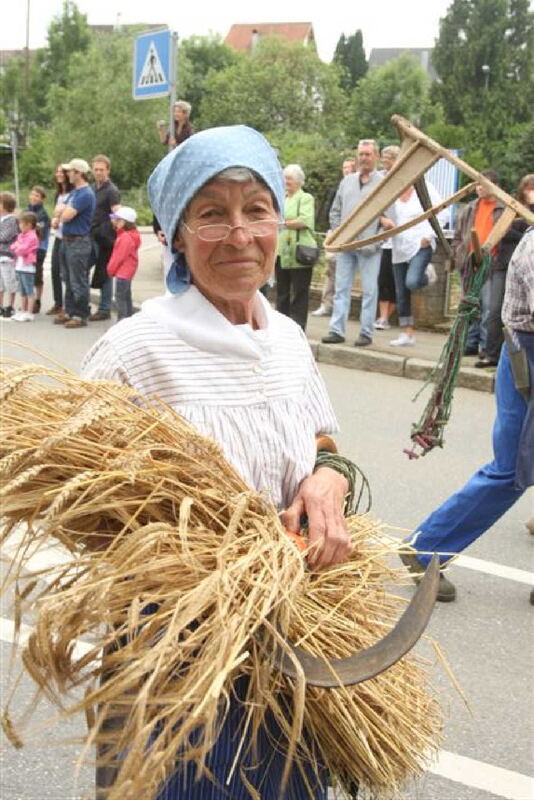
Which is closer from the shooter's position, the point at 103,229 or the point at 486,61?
the point at 103,229

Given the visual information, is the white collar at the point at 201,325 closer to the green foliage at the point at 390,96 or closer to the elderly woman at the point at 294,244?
the elderly woman at the point at 294,244

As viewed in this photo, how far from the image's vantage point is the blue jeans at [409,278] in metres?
10.2

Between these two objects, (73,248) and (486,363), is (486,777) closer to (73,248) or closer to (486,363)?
(486,363)

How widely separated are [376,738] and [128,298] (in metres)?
9.94

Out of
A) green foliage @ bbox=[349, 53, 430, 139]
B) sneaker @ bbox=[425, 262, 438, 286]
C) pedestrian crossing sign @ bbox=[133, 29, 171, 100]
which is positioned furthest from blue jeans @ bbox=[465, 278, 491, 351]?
green foliage @ bbox=[349, 53, 430, 139]

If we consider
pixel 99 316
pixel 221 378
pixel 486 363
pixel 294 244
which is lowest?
pixel 99 316

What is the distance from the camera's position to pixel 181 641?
156 cm

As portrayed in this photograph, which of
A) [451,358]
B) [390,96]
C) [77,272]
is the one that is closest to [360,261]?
[77,272]

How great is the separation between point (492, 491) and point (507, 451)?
18 cm

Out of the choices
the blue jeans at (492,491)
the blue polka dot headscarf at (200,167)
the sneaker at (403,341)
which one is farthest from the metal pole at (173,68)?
the blue polka dot headscarf at (200,167)

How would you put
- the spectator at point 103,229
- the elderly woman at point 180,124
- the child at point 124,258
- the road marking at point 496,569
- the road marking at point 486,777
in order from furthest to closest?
the spectator at point 103,229 → the child at point 124,258 → the elderly woman at point 180,124 → the road marking at point 496,569 → the road marking at point 486,777

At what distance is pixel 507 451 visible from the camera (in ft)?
14.5

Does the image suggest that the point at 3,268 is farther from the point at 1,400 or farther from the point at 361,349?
the point at 1,400

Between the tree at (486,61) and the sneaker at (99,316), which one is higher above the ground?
the tree at (486,61)
